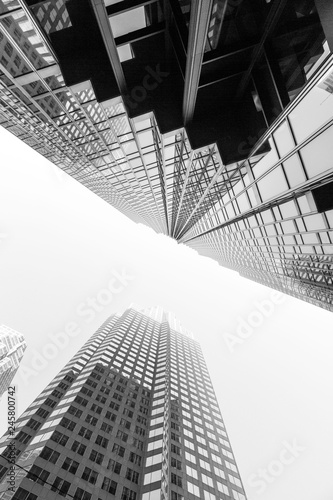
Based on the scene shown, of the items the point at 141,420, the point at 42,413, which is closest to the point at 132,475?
the point at 141,420

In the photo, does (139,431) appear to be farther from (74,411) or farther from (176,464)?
(74,411)

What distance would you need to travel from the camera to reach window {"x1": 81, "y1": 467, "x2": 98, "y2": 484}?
4701cm

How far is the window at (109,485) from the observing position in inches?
1842

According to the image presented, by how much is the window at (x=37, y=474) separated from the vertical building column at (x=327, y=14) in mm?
54120

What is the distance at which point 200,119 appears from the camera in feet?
34.2

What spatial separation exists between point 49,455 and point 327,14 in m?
59.8

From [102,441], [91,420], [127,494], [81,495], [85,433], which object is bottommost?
[127,494]

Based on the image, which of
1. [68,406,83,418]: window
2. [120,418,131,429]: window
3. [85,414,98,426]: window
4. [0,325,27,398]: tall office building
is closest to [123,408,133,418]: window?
[120,418,131,429]: window

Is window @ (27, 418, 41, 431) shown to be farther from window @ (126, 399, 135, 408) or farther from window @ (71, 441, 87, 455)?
window @ (126, 399, 135, 408)

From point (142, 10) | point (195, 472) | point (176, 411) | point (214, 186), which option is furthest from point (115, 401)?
point (142, 10)

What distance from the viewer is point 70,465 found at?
157ft

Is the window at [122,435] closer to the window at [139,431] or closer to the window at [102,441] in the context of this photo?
the window at [139,431]

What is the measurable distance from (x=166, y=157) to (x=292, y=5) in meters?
11.5

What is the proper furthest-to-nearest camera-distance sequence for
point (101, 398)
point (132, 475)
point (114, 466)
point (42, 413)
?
1. point (101, 398)
2. point (42, 413)
3. point (114, 466)
4. point (132, 475)
